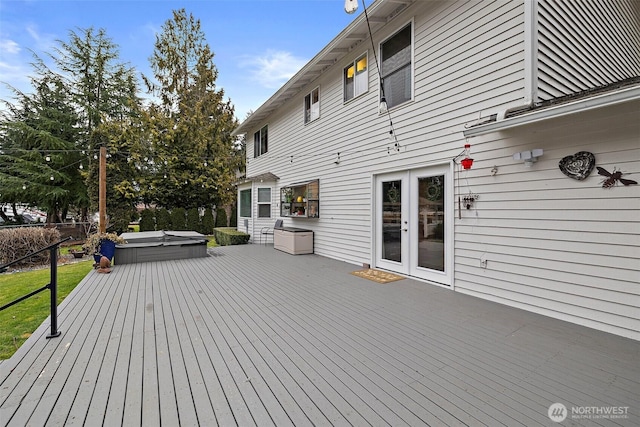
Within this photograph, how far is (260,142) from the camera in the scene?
39.8 ft

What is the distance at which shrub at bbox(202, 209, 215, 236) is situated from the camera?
1559 cm

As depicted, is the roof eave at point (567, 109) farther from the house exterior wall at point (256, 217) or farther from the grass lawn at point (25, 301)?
the house exterior wall at point (256, 217)

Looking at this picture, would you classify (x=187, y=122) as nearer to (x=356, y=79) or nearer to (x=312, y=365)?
→ (x=356, y=79)

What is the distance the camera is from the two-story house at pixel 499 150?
2.91 metres

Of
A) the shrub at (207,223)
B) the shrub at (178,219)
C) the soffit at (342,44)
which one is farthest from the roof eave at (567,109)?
the shrub at (207,223)

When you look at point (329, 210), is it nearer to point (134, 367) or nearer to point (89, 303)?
point (89, 303)

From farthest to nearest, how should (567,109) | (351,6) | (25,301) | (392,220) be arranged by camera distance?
(392,220), (25,301), (351,6), (567,109)

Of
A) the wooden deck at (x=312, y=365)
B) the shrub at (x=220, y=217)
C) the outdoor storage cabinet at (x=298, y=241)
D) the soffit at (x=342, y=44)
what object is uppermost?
the soffit at (x=342, y=44)

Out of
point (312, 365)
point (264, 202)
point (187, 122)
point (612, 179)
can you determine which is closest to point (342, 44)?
point (612, 179)

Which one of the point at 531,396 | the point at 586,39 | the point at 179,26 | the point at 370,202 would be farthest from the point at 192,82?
the point at 531,396

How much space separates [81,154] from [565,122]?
1840 cm

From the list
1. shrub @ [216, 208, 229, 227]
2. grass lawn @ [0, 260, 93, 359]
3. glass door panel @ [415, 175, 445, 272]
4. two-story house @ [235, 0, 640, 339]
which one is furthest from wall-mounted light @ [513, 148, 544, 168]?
shrub @ [216, 208, 229, 227]

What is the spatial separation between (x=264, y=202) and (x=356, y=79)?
6.03 meters

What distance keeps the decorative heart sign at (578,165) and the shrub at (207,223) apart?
15.5 metres
